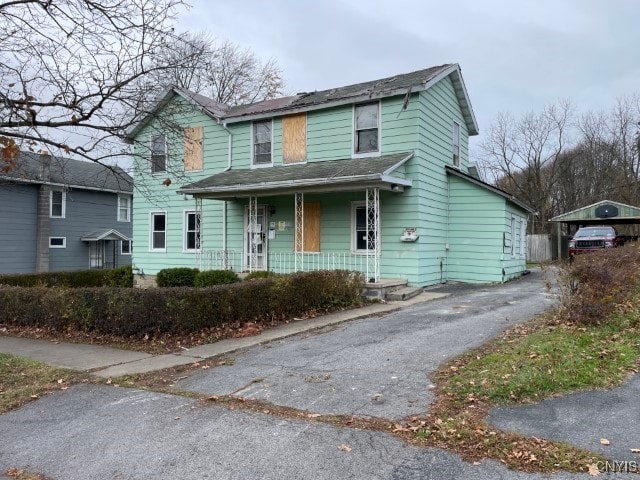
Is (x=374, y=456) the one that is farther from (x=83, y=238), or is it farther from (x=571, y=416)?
(x=83, y=238)

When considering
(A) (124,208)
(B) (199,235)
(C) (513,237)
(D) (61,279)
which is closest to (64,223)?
(A) (124,208)

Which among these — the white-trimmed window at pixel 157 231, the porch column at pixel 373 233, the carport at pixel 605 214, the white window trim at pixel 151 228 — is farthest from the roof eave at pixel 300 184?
the carport at pixel 605 214

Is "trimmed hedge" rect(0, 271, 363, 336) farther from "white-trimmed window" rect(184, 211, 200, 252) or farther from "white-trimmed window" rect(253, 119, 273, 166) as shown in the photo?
"white-trimmed window" rect(184, 211, 200, 252)

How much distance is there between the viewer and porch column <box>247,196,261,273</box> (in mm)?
15749

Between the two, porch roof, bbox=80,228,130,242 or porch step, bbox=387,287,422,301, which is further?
porch roof, bbox=80,228,130,242

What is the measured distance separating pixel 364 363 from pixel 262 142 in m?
11.7

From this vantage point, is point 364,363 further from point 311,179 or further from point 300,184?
point 300,184

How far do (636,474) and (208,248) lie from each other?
1576 cm

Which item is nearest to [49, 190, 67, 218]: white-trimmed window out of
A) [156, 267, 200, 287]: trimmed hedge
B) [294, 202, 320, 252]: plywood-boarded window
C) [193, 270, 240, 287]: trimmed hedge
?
[156, 267, 200, 287]: trimmed hedge

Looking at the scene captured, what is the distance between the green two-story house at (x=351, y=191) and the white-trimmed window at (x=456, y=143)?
0.25 ft

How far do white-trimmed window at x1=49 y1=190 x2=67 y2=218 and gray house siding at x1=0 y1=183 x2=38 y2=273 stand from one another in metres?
0.88

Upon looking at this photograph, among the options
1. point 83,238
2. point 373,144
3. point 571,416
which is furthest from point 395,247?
point 83,238

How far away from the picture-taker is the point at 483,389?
16.2ft

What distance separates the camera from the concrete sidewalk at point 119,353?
6859 millimetres
